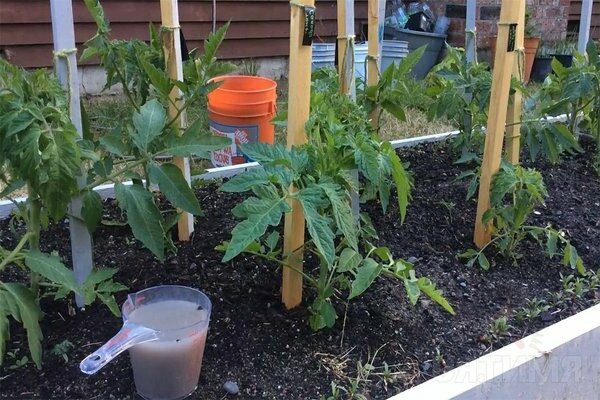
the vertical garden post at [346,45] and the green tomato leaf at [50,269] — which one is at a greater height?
the vertical garden post at [346,45]

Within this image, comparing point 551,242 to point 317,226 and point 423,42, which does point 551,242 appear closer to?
point 317,226

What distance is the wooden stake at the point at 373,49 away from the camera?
232 cm

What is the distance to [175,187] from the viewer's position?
1.71 metres

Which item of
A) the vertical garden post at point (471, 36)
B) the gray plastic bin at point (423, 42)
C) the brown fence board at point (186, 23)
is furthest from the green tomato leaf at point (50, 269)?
the gray plastic bin at point (423, 42)

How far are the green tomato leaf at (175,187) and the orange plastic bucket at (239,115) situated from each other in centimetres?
176

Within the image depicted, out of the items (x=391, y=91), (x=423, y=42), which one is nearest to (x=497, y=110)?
(x=391, y=91)

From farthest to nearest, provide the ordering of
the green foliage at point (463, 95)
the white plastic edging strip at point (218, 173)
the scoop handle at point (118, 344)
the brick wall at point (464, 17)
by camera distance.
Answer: the brick wall at point (464, 17)
the green foliage at point (463, 95)
the white plastic edging strip at point (218, 173)
the scoop handle at point (118, 344)

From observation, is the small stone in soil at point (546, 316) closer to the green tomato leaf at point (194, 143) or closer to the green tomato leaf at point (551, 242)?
the green tomato leaf at point (551, 242)

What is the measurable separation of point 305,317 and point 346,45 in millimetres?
894

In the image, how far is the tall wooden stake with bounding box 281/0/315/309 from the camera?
67.3 inches

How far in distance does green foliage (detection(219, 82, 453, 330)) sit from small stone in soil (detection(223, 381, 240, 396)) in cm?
30

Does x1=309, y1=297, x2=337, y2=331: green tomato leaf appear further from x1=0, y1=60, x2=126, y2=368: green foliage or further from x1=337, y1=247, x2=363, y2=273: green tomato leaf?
x1=0, y1=60, x2=126, y2=368: green foliage

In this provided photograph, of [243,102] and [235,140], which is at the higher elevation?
[243,102]

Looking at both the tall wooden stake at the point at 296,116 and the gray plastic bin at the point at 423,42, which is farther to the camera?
the gray plastic bin at the point at 423,42
